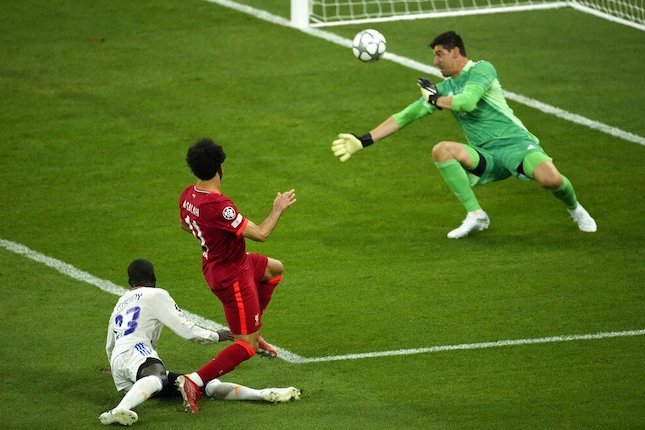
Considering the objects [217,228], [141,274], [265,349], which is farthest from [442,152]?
[141,274]

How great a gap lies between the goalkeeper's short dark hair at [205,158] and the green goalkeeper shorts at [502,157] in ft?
13.6

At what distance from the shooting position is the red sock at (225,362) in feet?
29.2

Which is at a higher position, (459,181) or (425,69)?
(425,69)

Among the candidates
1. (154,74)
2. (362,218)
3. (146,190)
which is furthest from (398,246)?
(154,74)

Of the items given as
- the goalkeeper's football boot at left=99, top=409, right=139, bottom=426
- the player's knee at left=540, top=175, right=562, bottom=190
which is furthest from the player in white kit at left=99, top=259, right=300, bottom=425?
the player's knee at left=540, top=175, right=562, bottom=190

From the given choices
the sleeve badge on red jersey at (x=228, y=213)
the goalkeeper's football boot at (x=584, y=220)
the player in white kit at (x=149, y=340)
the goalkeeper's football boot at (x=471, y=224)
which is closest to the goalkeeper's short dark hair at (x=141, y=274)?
the player in white kit at (x=149, y=340)

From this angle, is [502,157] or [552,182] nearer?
[552,182]

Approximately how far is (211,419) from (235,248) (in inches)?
47.9

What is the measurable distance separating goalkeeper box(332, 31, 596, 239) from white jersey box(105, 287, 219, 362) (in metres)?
3.58

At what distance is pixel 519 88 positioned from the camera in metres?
16.7

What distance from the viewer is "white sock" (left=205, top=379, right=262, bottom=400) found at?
9.00 m

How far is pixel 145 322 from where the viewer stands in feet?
29.8

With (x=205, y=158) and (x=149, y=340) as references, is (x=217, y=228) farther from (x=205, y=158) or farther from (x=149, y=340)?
(x=149, y=340)

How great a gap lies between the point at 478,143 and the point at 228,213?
4461 millimetres
